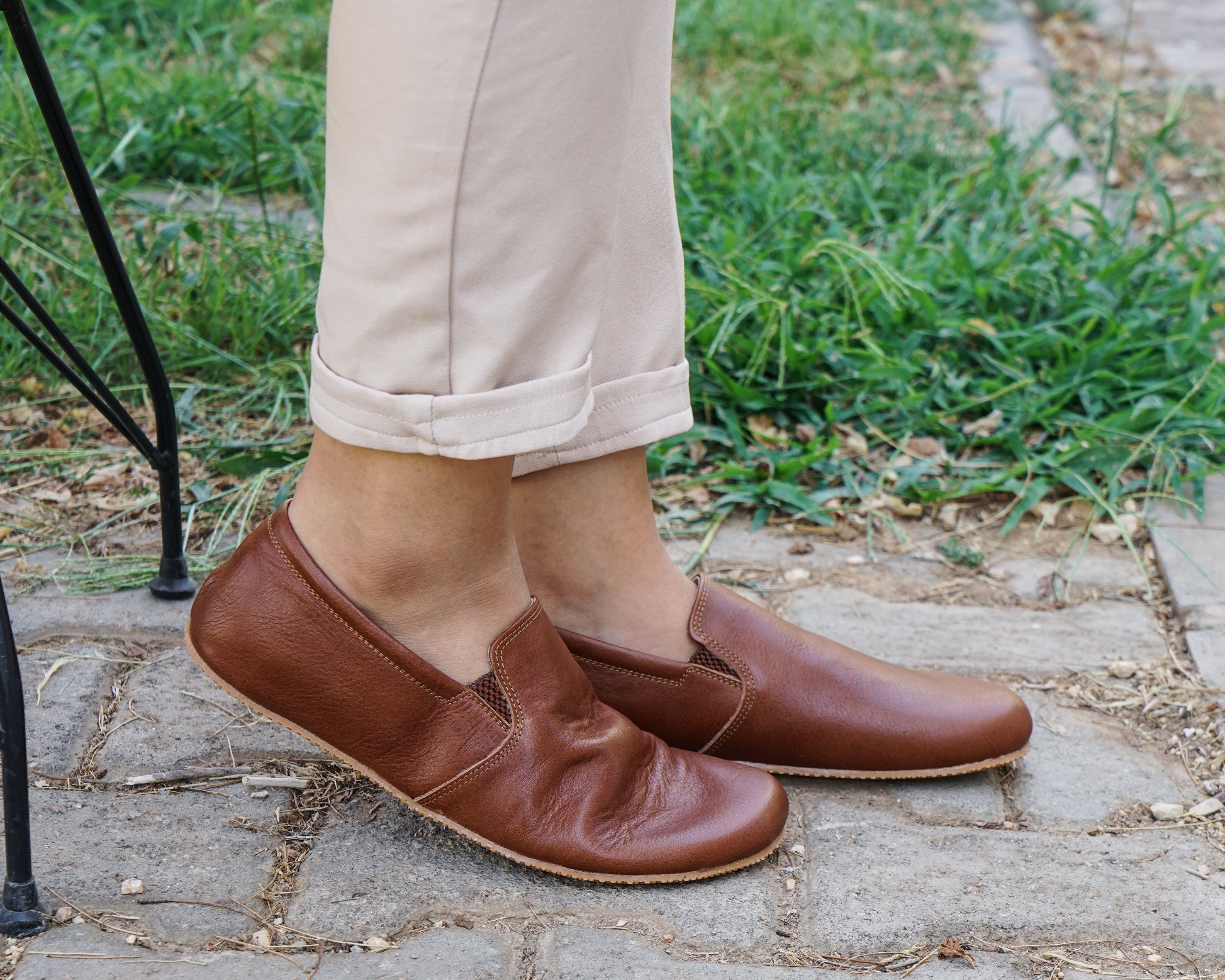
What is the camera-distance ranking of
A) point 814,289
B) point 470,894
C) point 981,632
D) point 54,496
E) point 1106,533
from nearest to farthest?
point 470,894, point 981,632, point 54,496, point 1106,533, point 814,289

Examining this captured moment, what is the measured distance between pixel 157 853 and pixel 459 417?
524 millimetres

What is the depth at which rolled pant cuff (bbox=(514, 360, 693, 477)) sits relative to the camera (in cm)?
115

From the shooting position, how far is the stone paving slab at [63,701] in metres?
1.19

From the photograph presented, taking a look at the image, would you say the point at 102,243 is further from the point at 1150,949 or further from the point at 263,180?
the point at 263,180

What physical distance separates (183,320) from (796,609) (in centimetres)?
119

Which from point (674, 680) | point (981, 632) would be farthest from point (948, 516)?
point (674, 680)

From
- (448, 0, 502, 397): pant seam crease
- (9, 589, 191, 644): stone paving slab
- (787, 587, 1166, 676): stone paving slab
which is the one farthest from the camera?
(787, 587, 1166, 676): stone paving slab

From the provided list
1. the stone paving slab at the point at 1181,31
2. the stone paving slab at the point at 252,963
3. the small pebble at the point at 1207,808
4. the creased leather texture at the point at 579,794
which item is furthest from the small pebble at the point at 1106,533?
the stone paving slab at the point at 1181,31

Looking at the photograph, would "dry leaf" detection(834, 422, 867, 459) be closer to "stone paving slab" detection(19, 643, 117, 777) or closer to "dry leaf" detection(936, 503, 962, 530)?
"dry leaf" detection(936, 503, 962, 530)

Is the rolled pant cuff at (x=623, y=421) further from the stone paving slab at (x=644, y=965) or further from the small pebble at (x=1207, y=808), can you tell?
the small pebble at (x=1207, y=808)

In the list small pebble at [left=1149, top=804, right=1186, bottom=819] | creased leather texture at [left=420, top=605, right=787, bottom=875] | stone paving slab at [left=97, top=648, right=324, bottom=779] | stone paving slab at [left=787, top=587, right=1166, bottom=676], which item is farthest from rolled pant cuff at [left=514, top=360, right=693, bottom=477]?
small pebble at [left=1149, top=804, right=1186, bottom=819]

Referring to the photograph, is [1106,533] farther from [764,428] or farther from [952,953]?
[952,953]

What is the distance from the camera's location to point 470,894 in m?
1.05

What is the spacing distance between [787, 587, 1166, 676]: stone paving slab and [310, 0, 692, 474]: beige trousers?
76 cm
